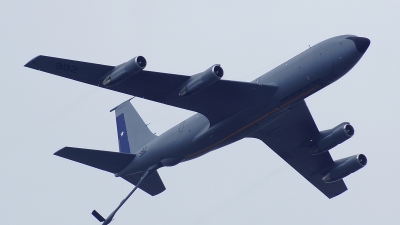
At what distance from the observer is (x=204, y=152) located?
4991cm

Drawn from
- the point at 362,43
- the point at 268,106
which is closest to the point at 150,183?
the point at 268,106

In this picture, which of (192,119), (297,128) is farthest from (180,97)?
(297,128)

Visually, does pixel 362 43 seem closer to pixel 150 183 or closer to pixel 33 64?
pixel 150 183

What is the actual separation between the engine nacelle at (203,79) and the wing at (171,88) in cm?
86

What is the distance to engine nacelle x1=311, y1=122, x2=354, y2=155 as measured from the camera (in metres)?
50.5

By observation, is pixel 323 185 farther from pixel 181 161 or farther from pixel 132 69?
pixel 132 69

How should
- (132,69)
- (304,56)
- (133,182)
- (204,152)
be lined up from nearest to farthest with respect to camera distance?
(132,69) < (304,56) < (204,152) < (133,182)

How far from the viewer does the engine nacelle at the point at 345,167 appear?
52594 millimetres

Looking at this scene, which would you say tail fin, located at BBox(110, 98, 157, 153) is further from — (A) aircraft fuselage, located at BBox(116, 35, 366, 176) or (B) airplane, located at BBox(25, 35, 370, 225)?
(A) aircraft fuselage, located at BBox(116, 35, 366, 176)

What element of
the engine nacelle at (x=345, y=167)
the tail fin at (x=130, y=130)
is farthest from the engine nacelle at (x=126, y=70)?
the engine nacelle at (x=345, y=167)

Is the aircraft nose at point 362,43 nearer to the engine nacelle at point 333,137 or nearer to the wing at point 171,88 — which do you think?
the wing at point 171,88

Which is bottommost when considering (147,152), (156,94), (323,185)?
(323,185)

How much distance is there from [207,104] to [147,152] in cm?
709

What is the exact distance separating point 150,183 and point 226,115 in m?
9.79
